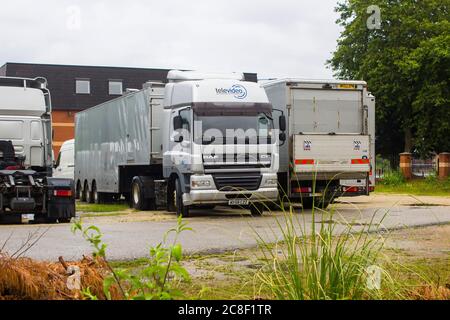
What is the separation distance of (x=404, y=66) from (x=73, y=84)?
36.9 metres

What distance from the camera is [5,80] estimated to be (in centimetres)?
1809

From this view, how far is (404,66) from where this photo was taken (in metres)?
46.1

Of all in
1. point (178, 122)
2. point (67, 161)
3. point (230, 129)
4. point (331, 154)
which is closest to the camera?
point (230, 129)

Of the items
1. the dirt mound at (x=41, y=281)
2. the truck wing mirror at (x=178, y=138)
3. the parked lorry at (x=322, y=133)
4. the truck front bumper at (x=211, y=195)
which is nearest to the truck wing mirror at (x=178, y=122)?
the truck wing mirror at (x=178, y=138)

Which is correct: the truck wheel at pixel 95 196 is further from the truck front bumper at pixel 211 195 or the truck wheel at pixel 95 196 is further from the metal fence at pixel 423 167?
the metal fence at pixel 423 167

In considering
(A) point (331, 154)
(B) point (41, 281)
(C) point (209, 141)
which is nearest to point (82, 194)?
(A) point (331, 154)

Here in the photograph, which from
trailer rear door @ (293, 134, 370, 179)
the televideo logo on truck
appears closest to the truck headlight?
the televideo logo on truck

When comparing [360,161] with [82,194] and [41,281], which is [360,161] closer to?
[82,194]

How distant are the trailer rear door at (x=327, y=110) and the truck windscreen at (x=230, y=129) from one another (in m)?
2.25

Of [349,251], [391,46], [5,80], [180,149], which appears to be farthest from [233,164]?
[391,46]

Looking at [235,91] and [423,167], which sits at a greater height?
[235,91]

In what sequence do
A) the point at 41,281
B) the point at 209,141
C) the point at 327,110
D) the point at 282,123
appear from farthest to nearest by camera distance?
the point at 327,110, the point at 282,123, the point at 209,141, the point at 41,281
